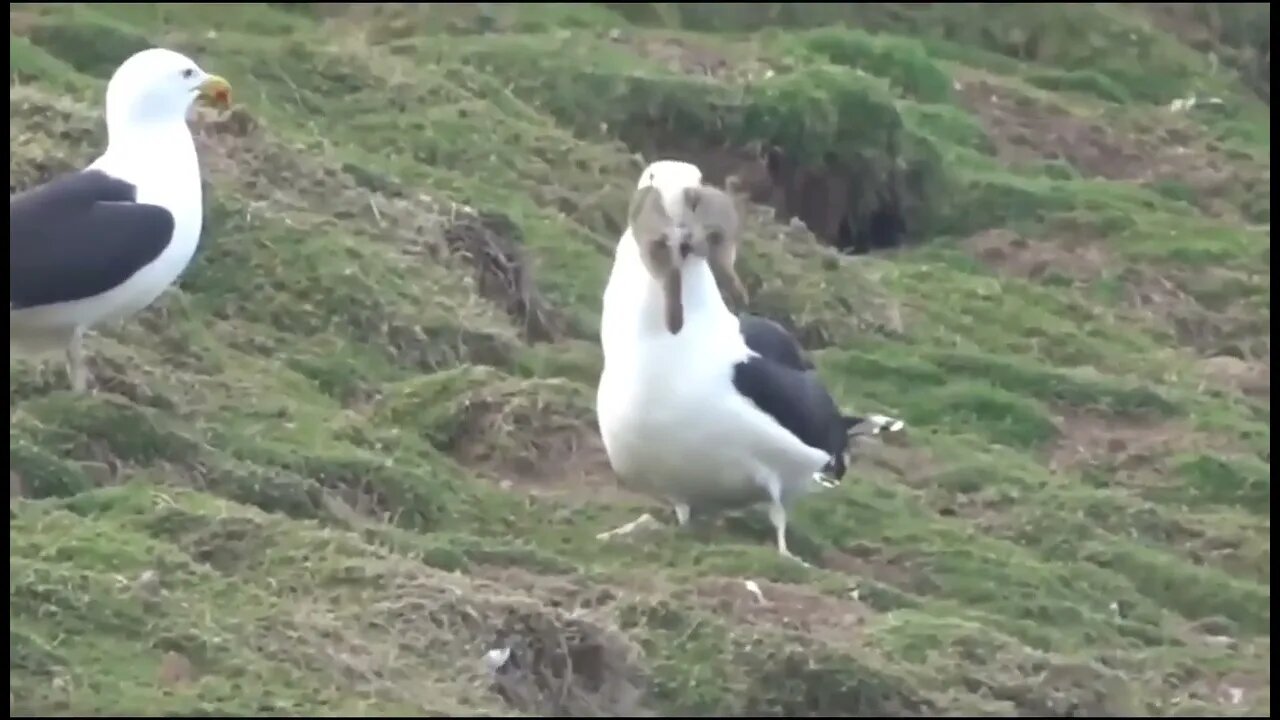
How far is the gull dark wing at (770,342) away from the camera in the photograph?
391 inches

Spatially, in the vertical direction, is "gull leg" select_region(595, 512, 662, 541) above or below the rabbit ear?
below

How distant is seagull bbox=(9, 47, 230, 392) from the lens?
9.70 m

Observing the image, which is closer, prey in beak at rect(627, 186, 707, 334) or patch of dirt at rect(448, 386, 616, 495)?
prey in beak at rect(627, 186, 707, 334)

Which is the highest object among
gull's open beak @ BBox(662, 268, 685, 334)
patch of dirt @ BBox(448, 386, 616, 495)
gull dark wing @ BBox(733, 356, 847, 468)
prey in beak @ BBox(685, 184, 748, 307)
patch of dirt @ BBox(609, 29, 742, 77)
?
prey in beak @ BBox(685, 184, 748, 307)

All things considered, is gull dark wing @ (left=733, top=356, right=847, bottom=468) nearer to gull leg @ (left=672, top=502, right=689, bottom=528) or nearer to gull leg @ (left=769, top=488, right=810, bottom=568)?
gull leg @ (left=769, top=488, right=810, bottom=568)

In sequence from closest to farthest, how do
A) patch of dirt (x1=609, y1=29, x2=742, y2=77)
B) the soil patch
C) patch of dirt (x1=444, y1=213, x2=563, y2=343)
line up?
1. the soil patch
2. patch of dirt (x1=444, y1=213, x2=563, y2=343)
3. patch of dirt (x1=609, y1=29, x2=742, y2=77)

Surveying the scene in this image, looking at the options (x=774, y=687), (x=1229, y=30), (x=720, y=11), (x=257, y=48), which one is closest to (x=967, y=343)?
(x=257, y=48)

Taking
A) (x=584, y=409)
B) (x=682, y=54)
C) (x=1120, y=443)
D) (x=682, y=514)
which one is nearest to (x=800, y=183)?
(x=682, y=54)

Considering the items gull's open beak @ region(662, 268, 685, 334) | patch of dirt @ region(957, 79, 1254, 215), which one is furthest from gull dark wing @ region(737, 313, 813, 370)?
patch of dirt @ region(957, 79, 1254, 215)

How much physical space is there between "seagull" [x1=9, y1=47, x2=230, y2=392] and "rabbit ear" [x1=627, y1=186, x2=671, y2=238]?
5.79 ft

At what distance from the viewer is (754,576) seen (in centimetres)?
931

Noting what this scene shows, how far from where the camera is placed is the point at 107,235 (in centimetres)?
977

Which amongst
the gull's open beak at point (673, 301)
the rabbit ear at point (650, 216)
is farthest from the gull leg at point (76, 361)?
the gull's open beak at point (673, 301)

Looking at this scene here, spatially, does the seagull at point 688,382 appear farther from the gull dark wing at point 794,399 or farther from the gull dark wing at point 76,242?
the gull dark wing at point 76,242
